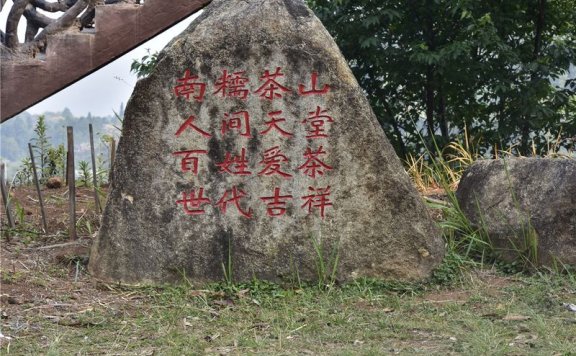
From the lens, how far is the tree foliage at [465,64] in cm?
866

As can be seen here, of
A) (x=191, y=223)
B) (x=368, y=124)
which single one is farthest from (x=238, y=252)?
(x=368, y=124)

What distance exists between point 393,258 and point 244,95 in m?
1.38

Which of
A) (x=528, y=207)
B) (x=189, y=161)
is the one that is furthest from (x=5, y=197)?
(x=528, y=207)

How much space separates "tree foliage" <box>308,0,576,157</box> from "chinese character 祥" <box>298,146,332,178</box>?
3158 millimetres

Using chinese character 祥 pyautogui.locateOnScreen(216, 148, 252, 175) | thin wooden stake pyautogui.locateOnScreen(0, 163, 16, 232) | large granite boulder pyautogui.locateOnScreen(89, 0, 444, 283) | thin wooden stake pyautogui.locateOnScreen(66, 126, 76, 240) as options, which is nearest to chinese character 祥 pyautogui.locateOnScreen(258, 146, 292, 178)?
large granite boulder pyautogui.locateOnScreen(89, 0, 444, 283)

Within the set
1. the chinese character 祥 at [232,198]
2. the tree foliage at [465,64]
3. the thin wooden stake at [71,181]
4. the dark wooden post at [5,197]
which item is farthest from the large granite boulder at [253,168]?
the tree foliage at [465,64]

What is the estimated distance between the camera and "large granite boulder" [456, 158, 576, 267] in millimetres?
5656

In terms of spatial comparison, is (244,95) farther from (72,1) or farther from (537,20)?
(537,20)

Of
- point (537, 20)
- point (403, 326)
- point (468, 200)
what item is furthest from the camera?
point (537, 20)

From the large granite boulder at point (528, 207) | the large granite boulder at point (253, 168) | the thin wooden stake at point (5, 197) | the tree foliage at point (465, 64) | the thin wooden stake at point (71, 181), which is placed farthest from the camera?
the tree foliage at point (465, 64)

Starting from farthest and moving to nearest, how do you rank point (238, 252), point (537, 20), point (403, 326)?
point (537, 20) < point (238, 252) < point (403, 326)

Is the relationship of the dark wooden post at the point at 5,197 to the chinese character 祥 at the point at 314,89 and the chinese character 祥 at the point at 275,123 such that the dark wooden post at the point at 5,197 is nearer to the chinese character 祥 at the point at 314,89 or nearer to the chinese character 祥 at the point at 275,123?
the chinese character 祥 at the point at 275,123

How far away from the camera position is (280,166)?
213 inches

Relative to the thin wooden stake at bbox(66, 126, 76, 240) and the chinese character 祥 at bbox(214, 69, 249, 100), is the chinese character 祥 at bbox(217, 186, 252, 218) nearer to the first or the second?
the chinese character 祥 at bbox(214, 69, 249, 100)
